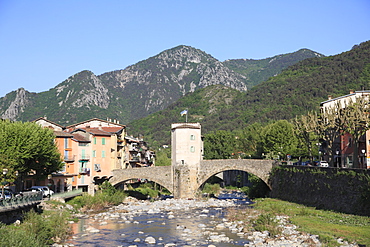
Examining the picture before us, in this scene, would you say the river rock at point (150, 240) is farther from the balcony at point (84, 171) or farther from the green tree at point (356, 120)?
the balcony at point (84, 171)

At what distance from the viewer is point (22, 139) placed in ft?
146

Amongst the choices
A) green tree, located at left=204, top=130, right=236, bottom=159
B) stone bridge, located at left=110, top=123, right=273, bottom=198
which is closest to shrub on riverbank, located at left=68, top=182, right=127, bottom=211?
stone bridge, located at left=110, top=123, right=273, bottom=198

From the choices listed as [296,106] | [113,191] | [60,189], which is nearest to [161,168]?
[113,191]

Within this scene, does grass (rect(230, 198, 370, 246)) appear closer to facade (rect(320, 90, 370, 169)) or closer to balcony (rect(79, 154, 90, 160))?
facade (rect(320, 90, 370, 169))

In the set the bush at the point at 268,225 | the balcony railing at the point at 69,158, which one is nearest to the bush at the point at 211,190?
the balcony railing at the point at 69,158

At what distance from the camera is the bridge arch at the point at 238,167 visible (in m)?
63.3

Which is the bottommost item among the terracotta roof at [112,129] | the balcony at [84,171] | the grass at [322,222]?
the grass at [322,222]

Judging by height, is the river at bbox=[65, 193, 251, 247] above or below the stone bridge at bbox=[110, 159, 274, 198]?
below

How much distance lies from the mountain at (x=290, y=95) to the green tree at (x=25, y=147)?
325 feet

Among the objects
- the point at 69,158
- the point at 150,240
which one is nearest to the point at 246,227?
the point at 150,240

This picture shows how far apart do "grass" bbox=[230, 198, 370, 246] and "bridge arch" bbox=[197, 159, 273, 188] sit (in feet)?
46.9

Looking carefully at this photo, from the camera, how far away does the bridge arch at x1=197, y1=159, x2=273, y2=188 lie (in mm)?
63312

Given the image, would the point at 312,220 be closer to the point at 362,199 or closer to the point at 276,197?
the point at 362,199

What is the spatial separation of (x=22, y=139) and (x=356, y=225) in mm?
30759
